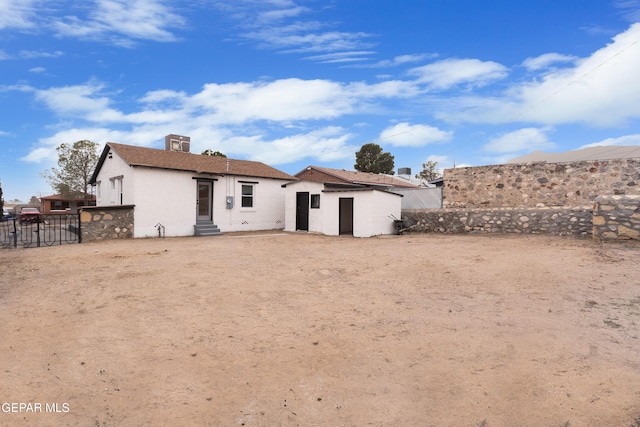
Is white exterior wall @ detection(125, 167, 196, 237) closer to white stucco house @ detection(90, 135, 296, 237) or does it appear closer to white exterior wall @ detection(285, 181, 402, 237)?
white stucco house @ detection(90, 135, 296, 237)

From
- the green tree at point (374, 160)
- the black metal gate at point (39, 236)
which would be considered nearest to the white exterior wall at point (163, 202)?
the black metal gate at point (39, 236)

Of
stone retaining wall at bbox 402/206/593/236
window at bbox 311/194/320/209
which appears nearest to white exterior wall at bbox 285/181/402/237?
window at bbox 311/194/320/209

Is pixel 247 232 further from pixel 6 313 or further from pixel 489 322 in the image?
pixel 489 322

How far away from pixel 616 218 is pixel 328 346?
33.0 ft

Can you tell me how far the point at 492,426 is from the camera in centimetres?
274

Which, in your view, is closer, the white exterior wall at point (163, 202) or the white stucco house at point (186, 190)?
the white exterior wall at point (163, 202)

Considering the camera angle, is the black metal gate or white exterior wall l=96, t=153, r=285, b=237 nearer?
the black metal gate

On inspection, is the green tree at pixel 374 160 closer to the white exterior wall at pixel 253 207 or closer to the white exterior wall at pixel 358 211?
the white exterior wall at pixel 253 207

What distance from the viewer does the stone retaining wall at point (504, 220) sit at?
1140 cm

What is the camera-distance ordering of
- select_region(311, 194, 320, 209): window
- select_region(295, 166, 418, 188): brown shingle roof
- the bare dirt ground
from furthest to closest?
select_region(295, 166, 418, 188): brown shingle roof
select_region(311, 194, 320, 209): window
the bare dirt ground

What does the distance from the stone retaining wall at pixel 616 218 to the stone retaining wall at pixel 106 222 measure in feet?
57.6

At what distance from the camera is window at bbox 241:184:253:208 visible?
1991cm

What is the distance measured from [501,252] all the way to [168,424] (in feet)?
29.3

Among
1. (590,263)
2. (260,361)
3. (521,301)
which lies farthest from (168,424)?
(590,263)
